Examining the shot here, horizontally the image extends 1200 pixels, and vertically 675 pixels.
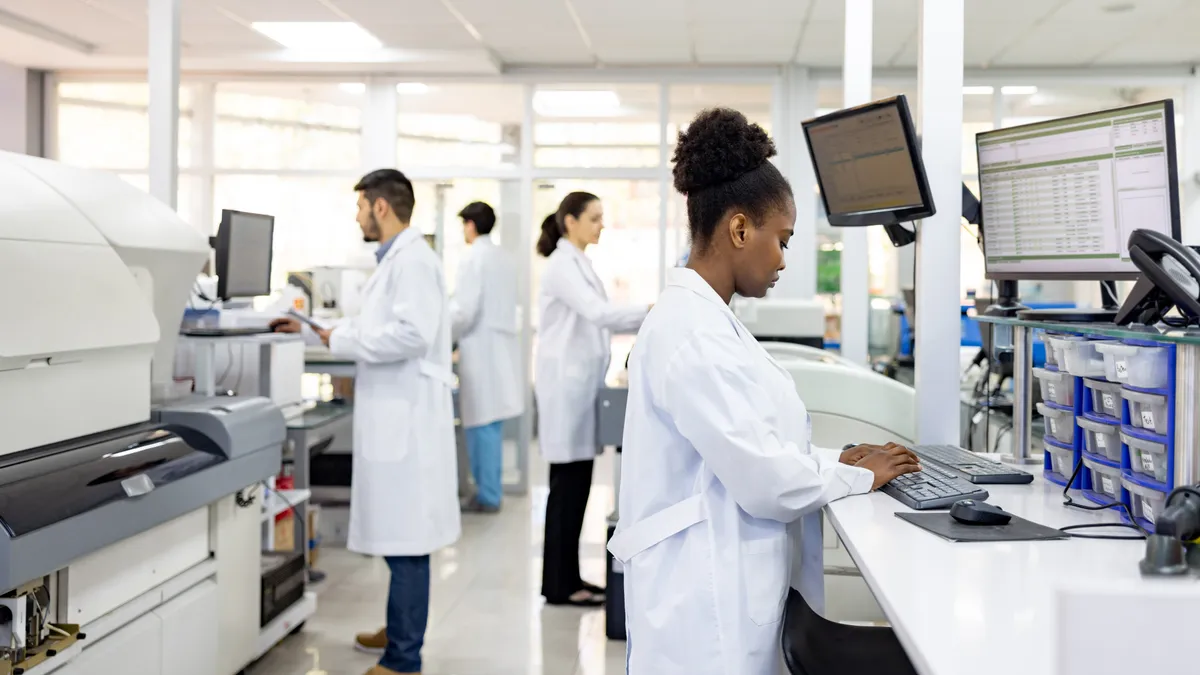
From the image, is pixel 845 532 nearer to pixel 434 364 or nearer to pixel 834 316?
pixel 434 364

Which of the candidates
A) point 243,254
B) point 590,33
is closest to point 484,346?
point 590,33

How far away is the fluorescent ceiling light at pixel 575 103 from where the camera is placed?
259 inches

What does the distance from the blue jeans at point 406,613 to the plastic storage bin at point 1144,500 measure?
6.57ft

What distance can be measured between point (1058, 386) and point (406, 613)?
191 centimetres

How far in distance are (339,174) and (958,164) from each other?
5000 mm

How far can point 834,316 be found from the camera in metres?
6.88

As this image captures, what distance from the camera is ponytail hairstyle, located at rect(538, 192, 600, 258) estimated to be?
4.00 meters

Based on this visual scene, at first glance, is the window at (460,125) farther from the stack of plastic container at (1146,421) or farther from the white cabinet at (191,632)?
the stack of plastic container at (1146,421)

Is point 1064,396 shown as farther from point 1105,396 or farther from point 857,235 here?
point 857,235

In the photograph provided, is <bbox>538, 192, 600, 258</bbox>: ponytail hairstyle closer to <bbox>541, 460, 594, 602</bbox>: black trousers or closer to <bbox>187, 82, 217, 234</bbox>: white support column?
<bbox>541, 460, 594, 602</bbox>: black trousers

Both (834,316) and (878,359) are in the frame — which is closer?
(878,359)

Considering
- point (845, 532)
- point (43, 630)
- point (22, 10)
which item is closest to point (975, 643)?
point (845, 532)

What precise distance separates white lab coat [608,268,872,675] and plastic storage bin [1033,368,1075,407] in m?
0.57

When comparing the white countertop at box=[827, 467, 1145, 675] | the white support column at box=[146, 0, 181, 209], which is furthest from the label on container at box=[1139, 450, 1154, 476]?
the white support column at box=[146, 0, 181, 209]
